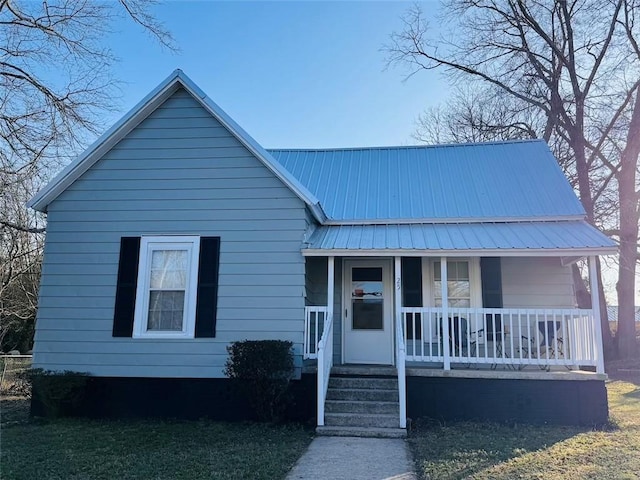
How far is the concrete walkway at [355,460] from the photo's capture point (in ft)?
17.3

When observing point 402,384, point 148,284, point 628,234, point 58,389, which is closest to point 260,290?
point 148,284

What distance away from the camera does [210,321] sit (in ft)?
27.0

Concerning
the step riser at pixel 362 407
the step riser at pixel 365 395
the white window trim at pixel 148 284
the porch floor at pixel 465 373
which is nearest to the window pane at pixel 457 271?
the porch floor at pixel 465 373

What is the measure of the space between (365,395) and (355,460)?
209 cm

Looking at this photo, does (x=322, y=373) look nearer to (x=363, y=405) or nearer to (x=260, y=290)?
(x=363, y=405)

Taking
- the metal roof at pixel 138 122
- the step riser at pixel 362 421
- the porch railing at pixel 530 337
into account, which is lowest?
the step riser at pixel 362 421

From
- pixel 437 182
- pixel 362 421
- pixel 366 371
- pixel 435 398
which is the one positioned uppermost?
pixel 437 182

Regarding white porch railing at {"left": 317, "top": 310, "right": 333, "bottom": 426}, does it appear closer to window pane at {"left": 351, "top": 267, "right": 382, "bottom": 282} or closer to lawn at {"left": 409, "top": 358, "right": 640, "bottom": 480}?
lawn at {"left": 409, "top": 358, "right": 640, "bottom": 480}

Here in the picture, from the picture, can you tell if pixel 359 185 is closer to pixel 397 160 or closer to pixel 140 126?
pixel 397 160

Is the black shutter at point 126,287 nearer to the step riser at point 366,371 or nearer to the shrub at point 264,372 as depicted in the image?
the shrub at point 264,372

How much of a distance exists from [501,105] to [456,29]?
378 cm

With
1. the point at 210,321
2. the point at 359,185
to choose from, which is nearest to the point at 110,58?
the point at 359,185

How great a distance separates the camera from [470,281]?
9.52 metres

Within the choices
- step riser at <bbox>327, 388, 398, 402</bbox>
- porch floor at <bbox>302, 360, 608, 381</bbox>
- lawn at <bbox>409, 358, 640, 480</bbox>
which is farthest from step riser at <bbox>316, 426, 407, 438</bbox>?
porch floor at <bbox>302, 360, 608, 381</bbox>
